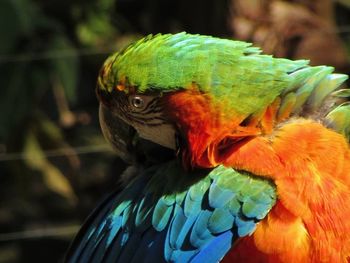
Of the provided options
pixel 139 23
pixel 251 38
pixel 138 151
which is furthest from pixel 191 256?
pixel 139 23

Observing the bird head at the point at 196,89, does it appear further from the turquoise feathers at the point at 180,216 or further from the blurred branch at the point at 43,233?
the blurred branch at the point at 43,233

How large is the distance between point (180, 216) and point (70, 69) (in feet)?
3.61

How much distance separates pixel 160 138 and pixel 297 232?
0.20 metres

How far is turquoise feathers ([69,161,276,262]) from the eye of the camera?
92 cm

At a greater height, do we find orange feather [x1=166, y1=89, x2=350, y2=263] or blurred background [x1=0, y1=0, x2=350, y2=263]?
orange feather [x1=166, y1=89, x2=350, y2=263]

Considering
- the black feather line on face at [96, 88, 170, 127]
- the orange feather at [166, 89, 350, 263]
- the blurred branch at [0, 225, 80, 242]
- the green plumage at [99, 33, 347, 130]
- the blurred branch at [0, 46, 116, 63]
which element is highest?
the green plumage at [99, 33, 347, 130]

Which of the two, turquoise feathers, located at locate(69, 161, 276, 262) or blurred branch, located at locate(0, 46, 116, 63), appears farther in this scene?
blurred branch, located at locate(0, 46, 116, 63)

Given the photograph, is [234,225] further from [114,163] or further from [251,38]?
[114,163]

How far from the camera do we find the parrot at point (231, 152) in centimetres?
92

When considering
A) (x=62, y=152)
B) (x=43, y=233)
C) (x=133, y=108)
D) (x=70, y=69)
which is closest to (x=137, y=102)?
(x=133, y=108)

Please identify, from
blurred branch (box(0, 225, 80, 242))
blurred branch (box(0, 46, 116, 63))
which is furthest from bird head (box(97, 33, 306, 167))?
blurred branch (box(0, 225, 80, 242))

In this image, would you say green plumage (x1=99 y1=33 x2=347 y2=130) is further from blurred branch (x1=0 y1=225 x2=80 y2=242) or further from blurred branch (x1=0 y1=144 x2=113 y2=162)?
blurred branch (x1=0 y1=225 x2=80 y2=242)

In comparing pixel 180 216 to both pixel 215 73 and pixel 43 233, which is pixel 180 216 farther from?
pixel 43 233

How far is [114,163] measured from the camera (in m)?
2.12
